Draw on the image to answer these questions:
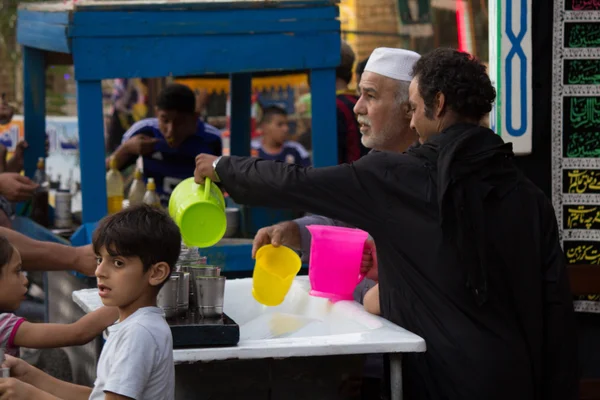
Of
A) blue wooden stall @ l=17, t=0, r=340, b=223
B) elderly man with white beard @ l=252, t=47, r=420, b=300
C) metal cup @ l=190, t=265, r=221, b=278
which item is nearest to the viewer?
metal cup @ l=190, t=265, r=221, b=278

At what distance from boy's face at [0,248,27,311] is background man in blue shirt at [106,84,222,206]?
3.40 m

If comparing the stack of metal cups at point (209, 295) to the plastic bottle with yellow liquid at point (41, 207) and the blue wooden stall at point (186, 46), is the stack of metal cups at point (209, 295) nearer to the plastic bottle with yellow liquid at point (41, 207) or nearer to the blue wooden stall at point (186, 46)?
the blue wooden stall at point (186, 46)

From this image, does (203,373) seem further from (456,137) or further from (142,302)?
(456,137)

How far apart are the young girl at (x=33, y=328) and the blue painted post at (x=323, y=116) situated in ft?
6.71

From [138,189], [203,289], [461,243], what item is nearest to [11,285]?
[203,289]

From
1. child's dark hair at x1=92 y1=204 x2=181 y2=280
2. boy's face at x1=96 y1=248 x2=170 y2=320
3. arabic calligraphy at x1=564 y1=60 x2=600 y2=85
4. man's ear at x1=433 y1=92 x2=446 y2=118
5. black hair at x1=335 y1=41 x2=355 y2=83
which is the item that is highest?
black hair at x1=335 y1=41 x2=355 y2=83

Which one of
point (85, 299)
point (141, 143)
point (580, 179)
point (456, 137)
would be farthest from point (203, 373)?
point (141, 143)

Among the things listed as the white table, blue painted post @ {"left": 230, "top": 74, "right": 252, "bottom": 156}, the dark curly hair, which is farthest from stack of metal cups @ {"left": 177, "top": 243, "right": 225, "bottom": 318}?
blue painted post @ {"left": 230, "top": 74, "right": 252, "bottom": 156}

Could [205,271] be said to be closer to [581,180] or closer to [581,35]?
[581,180]

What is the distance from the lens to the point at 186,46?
5.19m

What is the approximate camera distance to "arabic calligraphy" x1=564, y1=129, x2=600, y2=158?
4.78 meters

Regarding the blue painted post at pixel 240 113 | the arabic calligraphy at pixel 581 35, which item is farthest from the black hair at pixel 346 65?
the arabic calligraphy at pixel 581 35

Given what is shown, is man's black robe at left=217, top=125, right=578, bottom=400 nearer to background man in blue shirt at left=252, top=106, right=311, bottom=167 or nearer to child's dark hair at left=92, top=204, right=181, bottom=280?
child's dark hair at left=92, top=204, right=181, bottom=280

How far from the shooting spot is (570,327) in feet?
10.6
